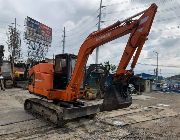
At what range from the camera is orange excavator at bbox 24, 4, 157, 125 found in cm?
1045

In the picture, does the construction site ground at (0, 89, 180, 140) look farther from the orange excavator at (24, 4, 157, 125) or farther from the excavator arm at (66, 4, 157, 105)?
the excavator arm at (66, 4, 157, 105)

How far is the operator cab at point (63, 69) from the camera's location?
12828 millimetres

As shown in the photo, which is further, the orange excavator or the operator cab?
the operator cab

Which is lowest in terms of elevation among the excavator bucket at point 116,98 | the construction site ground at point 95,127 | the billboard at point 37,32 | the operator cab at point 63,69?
the construction site ground at point 95,127

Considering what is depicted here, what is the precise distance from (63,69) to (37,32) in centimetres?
4089

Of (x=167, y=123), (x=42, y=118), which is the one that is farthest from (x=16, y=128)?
(x=167, y=123)

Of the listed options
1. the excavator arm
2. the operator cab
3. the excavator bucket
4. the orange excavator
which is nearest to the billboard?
the orange excavator

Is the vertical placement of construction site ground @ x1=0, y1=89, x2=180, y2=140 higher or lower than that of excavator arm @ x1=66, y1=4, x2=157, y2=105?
lower

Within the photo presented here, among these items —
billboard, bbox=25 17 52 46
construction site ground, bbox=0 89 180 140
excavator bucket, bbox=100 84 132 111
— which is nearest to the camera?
excavator bucket, bbox=100 84 132 111

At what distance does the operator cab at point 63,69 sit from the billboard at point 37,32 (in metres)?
38.1

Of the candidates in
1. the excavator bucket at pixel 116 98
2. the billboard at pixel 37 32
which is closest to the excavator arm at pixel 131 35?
the excavator bucket at pixel 116 98

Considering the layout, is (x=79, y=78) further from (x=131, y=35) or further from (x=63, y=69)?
(x=131, y=35)

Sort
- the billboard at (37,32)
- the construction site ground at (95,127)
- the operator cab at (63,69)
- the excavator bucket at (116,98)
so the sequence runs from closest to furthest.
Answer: the excavator bucket at (116,98), the construction site ground at (95,127), the operator cab at (63,69), the billboard at (37,32)

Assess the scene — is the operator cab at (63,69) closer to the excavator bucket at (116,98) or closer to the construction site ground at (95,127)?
the construction site ground at (95,127)
